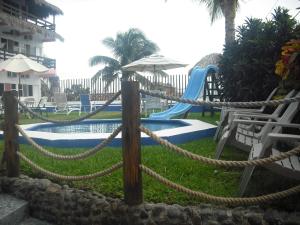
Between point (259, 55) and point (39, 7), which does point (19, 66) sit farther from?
point (39, 7)

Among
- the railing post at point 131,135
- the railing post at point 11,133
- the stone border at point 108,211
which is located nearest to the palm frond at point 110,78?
the railing post at point 11,133

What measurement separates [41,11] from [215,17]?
17.4 m

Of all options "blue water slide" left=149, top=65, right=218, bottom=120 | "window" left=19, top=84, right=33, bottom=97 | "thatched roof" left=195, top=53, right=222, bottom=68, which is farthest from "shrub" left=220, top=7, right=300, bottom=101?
"window" left=19, top=84, right=33, bottom=97

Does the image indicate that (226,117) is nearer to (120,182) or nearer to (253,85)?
(253,85)

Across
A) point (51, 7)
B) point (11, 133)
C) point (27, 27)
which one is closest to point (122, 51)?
point (51, 7)

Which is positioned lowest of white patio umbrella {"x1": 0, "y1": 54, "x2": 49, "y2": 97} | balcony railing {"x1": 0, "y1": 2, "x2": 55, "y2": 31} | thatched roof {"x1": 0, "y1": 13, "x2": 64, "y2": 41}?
white patio umbrella {"x1": 0, "y1": 54, "x2": 49, "y2": 97}

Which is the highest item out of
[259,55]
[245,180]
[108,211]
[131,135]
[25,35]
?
[25,35]

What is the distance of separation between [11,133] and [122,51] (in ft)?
79.3

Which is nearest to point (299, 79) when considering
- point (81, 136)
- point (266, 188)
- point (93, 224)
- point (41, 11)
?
point (266, 188)

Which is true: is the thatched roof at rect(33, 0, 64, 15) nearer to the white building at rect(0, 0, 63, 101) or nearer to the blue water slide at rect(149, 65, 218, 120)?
the white building at rect(0, 0, 63, 101)

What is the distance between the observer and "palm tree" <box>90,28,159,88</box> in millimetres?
26578

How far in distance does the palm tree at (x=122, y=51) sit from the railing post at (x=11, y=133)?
22.5 meters

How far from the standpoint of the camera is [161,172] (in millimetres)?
3352

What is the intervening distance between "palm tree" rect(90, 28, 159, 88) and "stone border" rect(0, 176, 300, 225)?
22.9m
